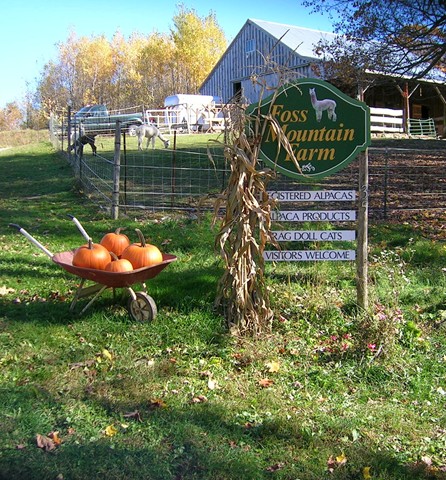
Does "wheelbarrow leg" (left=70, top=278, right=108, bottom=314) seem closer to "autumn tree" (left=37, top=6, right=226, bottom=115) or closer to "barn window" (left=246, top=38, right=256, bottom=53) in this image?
"barn window" (left=246, top=38, right=256, bottom=53)

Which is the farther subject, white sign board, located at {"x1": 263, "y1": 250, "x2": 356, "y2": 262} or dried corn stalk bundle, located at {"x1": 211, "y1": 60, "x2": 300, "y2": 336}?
white sign board, located at {"x1": 263, "y1": 250, "x2": 356, "y2": 262}

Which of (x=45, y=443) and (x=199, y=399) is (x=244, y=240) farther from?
(x=45, y=443)

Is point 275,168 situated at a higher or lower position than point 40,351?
higher

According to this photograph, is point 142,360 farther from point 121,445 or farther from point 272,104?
point 272,104

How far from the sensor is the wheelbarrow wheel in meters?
5.37

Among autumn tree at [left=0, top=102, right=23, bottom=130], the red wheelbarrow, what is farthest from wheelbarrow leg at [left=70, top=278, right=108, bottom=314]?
autumn tree at [left=0, top=102, right=23, bottom=130]

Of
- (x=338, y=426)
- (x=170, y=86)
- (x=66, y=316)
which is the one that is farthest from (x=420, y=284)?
(x=170, y=86)

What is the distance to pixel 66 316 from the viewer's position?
558cm

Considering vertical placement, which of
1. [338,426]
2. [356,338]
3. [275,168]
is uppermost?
[275,168]

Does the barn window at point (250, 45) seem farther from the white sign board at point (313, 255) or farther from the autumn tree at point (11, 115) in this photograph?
the autumn tree at point (11, 115)

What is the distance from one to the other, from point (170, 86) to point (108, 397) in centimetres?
6184

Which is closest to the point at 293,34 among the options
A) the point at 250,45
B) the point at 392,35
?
the point at 250,45

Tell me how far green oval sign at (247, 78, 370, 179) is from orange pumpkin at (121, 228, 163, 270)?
4.81 feet

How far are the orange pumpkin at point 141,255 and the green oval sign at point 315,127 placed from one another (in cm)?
147
